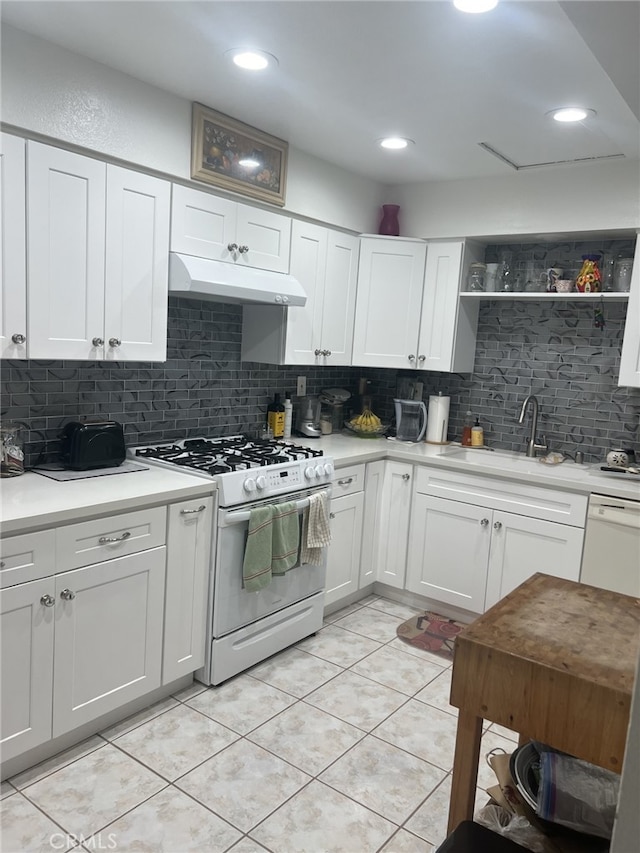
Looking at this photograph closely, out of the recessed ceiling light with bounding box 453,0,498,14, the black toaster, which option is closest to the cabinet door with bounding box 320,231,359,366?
the black toaster

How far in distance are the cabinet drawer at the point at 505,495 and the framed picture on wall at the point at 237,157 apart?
1779 mm

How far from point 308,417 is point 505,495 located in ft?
4.37

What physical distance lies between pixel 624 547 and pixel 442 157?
2226 millimetres

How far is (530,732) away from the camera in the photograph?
153 centimetres

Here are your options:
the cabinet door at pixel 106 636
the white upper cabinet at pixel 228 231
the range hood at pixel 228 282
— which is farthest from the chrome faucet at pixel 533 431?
the cabinet door at pixel 106 636

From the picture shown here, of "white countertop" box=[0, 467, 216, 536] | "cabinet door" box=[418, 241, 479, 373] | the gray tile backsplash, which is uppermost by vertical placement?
"cabinet door" box=[418, 241, 479, 373]

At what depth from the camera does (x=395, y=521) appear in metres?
3.85

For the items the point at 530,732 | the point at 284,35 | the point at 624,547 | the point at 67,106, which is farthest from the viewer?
A: the point at 624,547

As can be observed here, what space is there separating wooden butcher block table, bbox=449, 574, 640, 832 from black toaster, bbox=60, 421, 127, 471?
1776 millimetres

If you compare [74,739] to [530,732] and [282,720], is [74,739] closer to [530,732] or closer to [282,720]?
[282,720]

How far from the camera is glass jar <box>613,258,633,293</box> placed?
133 inches

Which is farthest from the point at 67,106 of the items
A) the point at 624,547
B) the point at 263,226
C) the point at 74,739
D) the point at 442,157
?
the point at 624,547

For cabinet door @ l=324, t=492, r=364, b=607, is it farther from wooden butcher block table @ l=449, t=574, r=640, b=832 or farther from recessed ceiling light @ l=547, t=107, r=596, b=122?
recessed ceiling light @ l=547, t=107, r=596, b=122

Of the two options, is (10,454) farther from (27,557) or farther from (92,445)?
(27,557)
